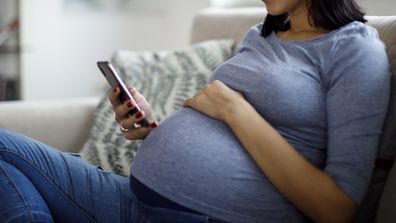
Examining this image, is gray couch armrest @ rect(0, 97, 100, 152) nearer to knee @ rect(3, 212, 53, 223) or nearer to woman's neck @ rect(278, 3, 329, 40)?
knee @ rect(3, 212, 53, 223)

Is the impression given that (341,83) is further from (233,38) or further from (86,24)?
(86,24)

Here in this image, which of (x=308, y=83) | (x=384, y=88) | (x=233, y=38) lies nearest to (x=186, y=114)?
(x=308, y=83)

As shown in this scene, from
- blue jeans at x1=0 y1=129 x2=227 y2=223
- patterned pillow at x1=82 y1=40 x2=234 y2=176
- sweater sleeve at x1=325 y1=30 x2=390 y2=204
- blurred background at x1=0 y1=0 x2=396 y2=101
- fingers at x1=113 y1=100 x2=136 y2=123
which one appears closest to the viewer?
sweater sleeve at x1=325 y1=30 x2=390 y2=204

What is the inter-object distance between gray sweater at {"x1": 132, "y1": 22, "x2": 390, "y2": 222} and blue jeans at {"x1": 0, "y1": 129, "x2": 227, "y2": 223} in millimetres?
84

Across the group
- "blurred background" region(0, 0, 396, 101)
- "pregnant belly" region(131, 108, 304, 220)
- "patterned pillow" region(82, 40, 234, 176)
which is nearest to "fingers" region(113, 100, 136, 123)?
"pregnant belly" region(131, 108, 304, 220)

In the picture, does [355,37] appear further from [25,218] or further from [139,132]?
[25,218]

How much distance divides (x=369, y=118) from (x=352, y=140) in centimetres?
4

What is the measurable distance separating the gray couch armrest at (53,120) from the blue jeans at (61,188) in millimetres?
460

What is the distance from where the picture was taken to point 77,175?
990mm

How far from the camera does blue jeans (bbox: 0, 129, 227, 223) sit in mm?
886

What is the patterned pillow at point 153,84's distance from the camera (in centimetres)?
137

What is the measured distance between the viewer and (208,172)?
2.78 feet

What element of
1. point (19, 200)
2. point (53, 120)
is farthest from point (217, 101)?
point (53, 120)

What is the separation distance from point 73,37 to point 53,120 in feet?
4.36
